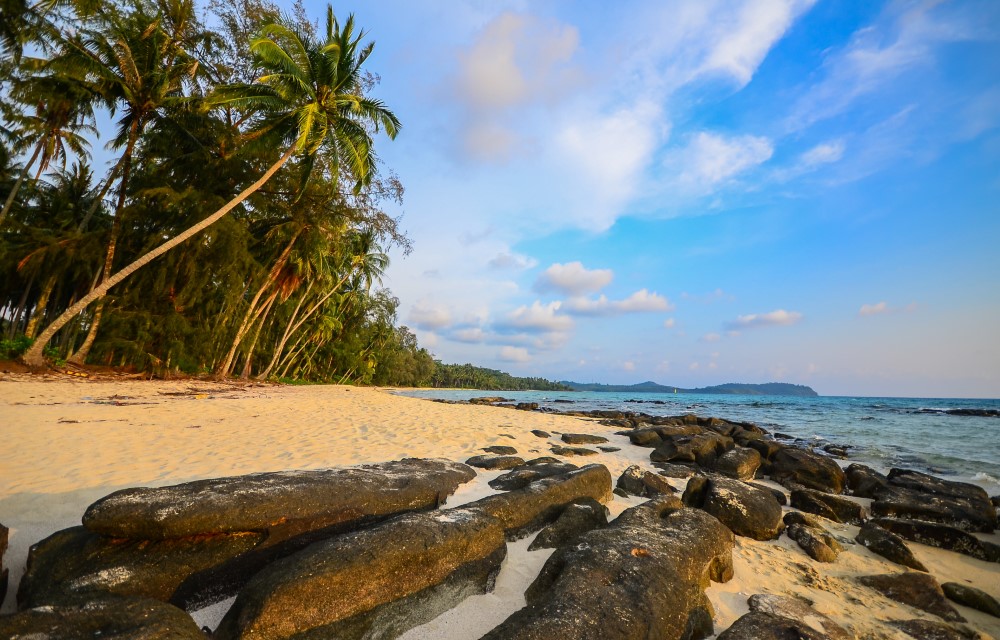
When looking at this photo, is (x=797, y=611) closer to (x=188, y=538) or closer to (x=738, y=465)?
(x=188, y=538)

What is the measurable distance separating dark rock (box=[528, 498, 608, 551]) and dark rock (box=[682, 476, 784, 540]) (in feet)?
4.93

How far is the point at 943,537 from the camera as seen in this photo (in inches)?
182

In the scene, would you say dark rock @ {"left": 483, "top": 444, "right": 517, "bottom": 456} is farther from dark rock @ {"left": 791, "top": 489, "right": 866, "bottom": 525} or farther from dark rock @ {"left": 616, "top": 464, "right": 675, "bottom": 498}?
dark rock @ {"left": 791, "top": 489, "right": 866, "bottom": 525}

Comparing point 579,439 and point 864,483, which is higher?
point 579,439

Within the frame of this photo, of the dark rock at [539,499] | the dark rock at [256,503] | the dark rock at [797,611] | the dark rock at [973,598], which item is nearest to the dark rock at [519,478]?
the dark rock at [539,499]

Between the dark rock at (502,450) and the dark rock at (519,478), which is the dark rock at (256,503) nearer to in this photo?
the dark rock at (519,478)

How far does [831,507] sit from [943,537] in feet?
3.64

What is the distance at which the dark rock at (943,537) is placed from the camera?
14.3 ft

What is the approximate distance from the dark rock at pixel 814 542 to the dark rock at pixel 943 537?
47.6 inches

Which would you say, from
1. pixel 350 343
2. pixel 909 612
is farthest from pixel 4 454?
pixel 350 343

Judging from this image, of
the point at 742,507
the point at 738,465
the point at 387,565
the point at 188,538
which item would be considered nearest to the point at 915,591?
the point at 742,507

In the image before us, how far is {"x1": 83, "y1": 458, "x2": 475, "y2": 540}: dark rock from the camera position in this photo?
271cm

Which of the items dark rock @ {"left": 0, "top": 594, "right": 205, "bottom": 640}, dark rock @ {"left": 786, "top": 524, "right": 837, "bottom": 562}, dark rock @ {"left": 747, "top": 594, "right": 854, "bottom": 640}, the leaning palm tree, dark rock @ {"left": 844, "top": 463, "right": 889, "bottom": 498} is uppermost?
the leaning palm tree

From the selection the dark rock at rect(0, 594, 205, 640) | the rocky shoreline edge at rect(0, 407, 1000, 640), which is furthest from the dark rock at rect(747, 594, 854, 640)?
the dark rock at rect(0, 594, 205, 640)
